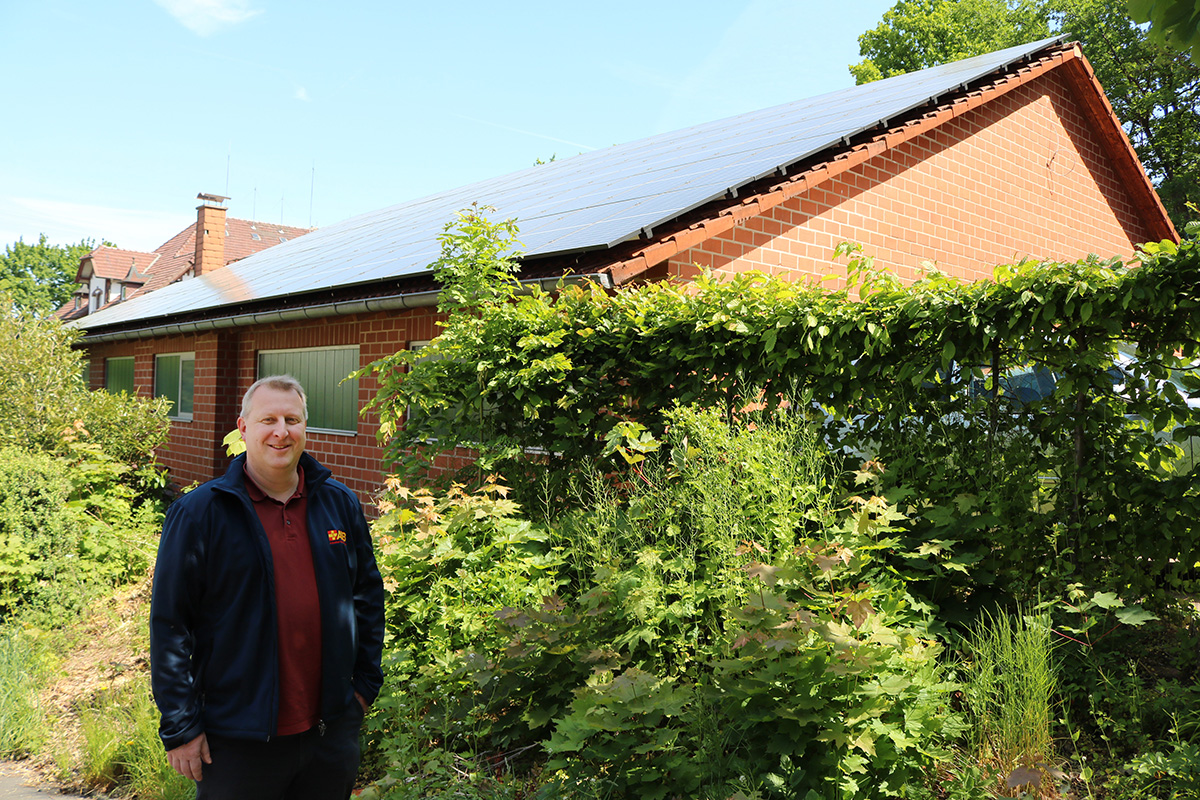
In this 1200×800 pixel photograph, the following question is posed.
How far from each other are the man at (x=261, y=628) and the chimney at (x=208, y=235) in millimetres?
24911

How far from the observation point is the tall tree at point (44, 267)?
234 feet

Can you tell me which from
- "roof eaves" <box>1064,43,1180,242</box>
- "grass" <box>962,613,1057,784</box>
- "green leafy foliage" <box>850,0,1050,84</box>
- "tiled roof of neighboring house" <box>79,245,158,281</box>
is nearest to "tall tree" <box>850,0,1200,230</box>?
"green leafy foliage" <box>850,0,1050,84</box>

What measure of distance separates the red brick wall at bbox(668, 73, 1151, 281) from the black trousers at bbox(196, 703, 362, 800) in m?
4.95

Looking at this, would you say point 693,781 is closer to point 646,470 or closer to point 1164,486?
point 646,470

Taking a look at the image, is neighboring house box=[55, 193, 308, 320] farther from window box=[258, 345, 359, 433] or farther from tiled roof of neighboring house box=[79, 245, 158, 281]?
window box=[258, 345, 359, 433]

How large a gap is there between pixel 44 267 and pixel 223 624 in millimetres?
85739

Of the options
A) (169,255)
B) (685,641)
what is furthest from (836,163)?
(169,255)

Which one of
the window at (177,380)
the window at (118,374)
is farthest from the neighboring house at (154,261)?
the window at (177,380)

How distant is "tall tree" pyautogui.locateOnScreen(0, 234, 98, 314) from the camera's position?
71375 millimetres

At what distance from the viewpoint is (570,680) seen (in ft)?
12.6

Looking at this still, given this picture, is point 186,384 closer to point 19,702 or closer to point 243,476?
point 19,702

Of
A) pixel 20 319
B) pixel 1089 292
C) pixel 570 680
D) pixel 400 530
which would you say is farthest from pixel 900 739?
pixel 20 319

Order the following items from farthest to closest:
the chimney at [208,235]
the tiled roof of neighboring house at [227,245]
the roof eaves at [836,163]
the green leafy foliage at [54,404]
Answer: the tiled roof of neighboring house at [227,245], the chimney at [208,235], the green leafy foliage at [54,404], the roof eaves at [836,163]

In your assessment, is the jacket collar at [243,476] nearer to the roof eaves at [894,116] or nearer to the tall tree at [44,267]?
the roof eaves at [894,116]
